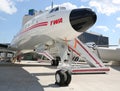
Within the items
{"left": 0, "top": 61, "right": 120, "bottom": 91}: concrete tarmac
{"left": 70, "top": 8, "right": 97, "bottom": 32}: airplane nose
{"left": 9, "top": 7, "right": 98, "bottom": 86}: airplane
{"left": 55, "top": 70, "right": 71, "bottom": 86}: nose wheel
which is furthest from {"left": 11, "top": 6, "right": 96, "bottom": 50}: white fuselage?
{"left": 0, "top": 61, "right": 120, "bottom": 91}: concrete tarmac

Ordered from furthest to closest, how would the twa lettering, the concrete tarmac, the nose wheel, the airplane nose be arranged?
the twa lettering
the airplane nose
the nose wheel
the concrete tarmac

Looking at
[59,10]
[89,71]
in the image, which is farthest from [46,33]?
[89,71]

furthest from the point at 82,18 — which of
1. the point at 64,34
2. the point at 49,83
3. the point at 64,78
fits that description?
the point at 49,83

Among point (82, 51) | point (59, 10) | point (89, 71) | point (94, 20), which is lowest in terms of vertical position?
point (89, 71)

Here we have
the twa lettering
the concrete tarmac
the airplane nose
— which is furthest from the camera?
the twa lettering

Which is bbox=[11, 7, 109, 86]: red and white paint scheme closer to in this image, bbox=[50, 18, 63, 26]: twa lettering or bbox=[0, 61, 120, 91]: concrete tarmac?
bbox=[50, 18, 63, 26]: twa lettering

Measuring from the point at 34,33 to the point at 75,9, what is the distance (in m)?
4.41

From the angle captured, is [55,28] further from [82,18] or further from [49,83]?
[49,83]

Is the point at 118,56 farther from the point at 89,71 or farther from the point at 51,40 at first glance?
the point at 51,40

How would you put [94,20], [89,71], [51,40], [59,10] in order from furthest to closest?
[89,71], [51,40], [59,10], [94,20]

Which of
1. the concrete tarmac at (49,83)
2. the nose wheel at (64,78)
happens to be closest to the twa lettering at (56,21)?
the nose wheel at (64,78)

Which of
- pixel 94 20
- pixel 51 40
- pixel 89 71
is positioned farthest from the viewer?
pixel 89 71

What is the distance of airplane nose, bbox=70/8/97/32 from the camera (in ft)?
31.1

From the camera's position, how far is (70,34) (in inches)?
400
